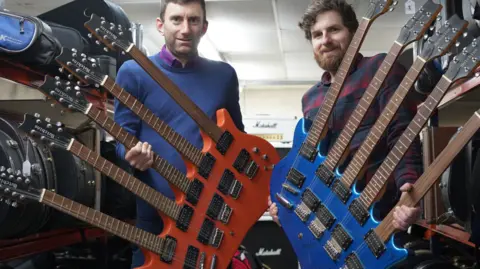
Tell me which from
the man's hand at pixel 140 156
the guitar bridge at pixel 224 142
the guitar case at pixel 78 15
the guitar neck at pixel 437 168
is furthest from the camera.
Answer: the guitar case at pixel 78 15

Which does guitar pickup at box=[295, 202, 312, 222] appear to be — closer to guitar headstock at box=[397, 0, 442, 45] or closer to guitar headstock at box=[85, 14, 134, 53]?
guitar headstock at box=[397, 0, 442, 45]

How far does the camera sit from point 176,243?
1.67m

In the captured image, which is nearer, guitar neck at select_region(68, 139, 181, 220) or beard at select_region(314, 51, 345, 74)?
guitar neck at select_region(68, 139, 181, 220)

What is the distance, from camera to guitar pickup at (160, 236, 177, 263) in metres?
1.64

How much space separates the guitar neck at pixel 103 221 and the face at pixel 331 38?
0.84 metres

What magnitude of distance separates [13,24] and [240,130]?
0.89 metres

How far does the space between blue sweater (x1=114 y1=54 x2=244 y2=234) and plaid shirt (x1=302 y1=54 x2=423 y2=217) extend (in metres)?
0.40

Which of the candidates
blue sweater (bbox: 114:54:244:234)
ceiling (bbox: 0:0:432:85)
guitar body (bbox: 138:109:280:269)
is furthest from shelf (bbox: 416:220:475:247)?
ceiling (bbox: 0:0:432:85)

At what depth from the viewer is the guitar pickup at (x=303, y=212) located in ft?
5.27

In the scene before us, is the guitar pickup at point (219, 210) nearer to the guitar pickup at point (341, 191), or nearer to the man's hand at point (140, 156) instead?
the man's hand at point (140, 156)

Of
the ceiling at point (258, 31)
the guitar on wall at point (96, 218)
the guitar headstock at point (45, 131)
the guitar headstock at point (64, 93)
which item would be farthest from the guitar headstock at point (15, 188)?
the ceiling at point (258, 31)

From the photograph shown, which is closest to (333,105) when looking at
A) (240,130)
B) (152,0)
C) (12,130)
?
(240,130)

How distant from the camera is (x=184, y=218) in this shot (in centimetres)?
170

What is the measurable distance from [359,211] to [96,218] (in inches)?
30.5
